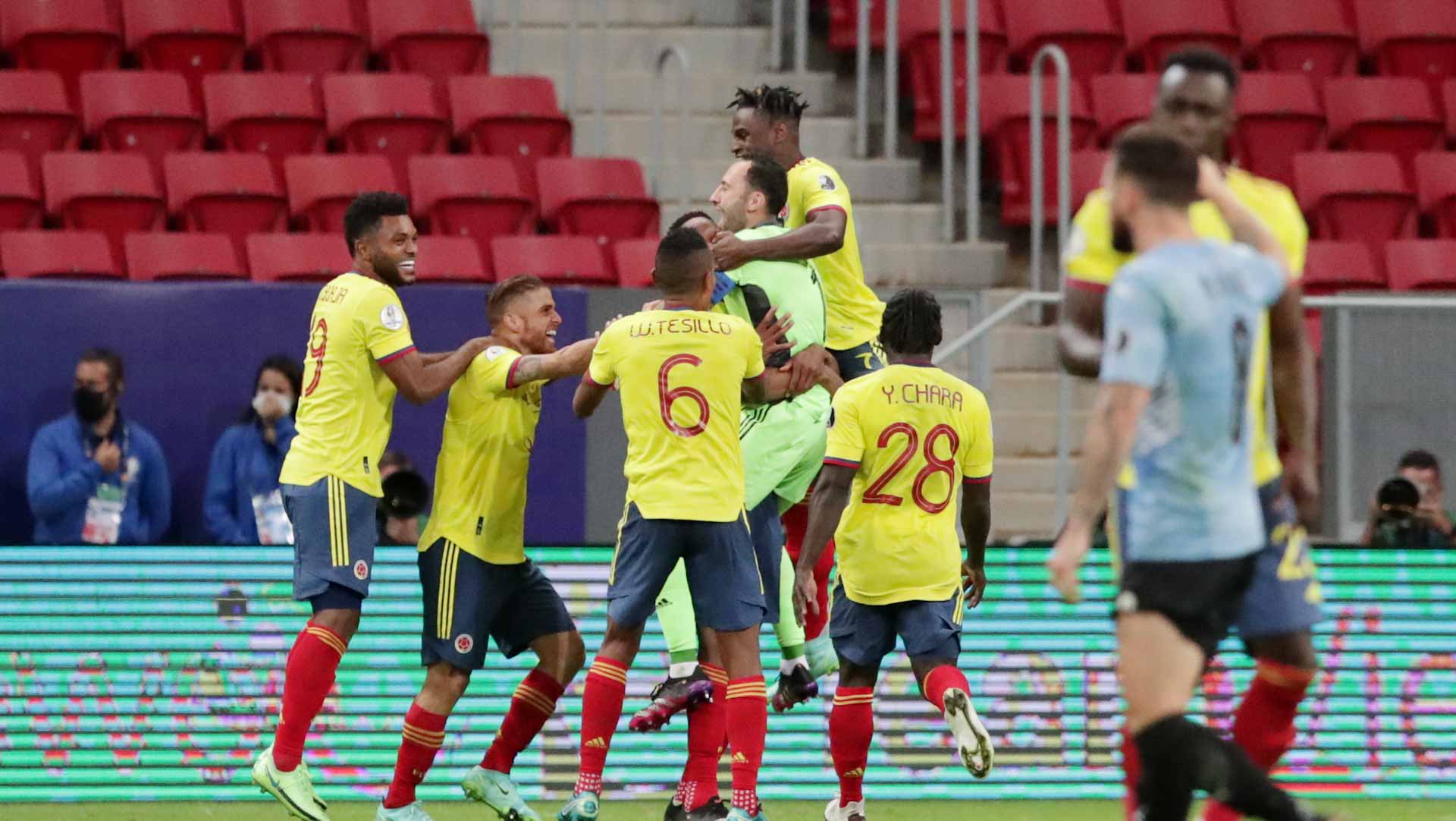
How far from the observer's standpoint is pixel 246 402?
999cm

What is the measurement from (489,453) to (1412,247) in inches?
288

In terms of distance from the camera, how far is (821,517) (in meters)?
7.46

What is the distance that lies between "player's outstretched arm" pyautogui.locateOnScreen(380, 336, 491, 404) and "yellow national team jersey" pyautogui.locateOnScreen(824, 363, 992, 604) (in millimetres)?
1390

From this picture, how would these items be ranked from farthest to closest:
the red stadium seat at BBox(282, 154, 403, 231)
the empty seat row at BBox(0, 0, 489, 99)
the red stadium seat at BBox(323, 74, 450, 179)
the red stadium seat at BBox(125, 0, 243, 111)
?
the red stadium seat at BBox(125, 0, 243, 111), the empty seat row at BBox(0, 0, 489, 99), the red stadium seat at BBox(323, 74, 450, 179), the red stadium seat at BBox(282, 154, 403, 231)

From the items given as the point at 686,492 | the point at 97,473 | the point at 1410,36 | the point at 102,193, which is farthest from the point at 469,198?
the point at 1410,36

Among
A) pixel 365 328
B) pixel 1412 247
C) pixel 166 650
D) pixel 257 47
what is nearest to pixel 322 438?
pixel 365 328

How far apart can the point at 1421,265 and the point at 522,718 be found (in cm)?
731

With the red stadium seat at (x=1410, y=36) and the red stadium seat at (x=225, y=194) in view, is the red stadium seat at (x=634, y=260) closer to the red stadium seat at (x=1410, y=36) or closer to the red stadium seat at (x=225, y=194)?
the red stadium seat at (x=225, y=194)

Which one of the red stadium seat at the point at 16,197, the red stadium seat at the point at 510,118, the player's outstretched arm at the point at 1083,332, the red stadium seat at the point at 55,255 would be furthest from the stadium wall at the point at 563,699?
the red stadium seat at the point at 510,118

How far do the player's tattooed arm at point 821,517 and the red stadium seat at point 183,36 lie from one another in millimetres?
7576

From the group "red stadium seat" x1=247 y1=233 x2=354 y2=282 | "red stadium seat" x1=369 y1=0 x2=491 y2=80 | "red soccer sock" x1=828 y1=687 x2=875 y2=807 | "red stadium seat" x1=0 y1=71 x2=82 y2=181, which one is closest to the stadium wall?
"red soccer sock" x1=828 y1=687 x2=875 y2=807

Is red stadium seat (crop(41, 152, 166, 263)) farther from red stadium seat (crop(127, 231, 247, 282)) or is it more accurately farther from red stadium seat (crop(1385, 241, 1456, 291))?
red stadium seat (crop(1385, 241, 1456, 291))

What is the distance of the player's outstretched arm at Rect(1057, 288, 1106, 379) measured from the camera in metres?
5.51

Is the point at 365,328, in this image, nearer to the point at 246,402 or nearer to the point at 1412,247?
the point at 246,402
